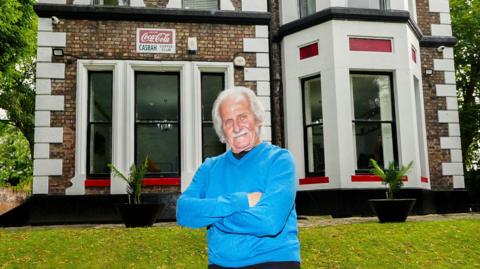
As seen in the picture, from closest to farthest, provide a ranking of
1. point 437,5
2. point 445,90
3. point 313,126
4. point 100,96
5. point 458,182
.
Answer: point 100,96 → point 313,126 → point 458,182 → point 445,90 → point 437,5

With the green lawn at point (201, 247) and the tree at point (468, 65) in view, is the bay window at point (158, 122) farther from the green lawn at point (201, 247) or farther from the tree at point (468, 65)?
the tree at point (468, 65)

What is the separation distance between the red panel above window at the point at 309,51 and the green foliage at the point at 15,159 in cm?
3144

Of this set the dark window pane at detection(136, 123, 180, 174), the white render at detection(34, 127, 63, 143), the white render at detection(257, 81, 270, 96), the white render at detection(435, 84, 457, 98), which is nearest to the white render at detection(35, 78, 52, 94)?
the white render at detection(34, 127, 63, 143)

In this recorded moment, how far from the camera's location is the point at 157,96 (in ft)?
37.2

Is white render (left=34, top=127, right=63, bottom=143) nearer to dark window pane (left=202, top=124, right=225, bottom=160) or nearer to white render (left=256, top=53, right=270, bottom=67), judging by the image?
dark window pane (left=202, top=124, right=225, bottom=160)

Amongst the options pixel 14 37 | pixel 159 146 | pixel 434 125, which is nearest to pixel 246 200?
pixel 159 146

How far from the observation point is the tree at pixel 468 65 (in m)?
20.4

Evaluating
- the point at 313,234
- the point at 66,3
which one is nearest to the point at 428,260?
the point at 313,234

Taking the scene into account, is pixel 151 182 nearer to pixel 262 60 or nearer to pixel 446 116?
pixel 262 60

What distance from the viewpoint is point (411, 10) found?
12.9 metres

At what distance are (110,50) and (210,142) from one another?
3163 mm

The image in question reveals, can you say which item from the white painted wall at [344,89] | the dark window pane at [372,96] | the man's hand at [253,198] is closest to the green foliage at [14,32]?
the white painted wall at [344,89]

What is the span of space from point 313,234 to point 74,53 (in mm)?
6915

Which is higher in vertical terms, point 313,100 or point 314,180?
point 313,100
